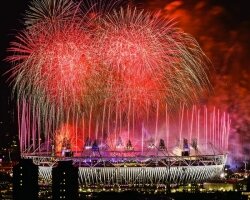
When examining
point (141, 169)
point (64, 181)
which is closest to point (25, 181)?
point (64, 181)

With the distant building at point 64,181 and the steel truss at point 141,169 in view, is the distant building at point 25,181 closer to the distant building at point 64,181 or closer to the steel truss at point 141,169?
the distant building at point 64,181

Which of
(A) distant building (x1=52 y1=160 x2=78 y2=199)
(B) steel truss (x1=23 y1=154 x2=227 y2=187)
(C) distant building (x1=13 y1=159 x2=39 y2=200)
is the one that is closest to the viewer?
(A) distant building (x1=52 y1=160 x2=78 y2=199)

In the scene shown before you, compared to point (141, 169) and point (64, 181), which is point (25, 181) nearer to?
point (64, 181)

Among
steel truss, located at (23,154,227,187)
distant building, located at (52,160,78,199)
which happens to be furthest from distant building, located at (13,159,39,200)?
steel truss, located at (23,154,227,187)

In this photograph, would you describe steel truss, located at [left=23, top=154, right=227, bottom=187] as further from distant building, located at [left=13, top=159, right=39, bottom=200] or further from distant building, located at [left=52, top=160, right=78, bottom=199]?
distant building, located at [left=52, top=160, right=78, bottom=199]

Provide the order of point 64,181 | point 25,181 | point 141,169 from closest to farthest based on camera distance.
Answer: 1. point 64,181
2. point 25,181
3. point 141,169

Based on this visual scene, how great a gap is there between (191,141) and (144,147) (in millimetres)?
5122

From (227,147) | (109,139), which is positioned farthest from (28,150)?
(227,147)

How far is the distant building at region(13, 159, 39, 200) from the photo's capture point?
5359cm

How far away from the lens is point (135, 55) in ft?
165

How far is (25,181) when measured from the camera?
5400 centimetres

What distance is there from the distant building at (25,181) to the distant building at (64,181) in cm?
199

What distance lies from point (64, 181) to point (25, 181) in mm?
3538

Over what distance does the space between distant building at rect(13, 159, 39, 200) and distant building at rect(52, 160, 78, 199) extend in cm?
199
